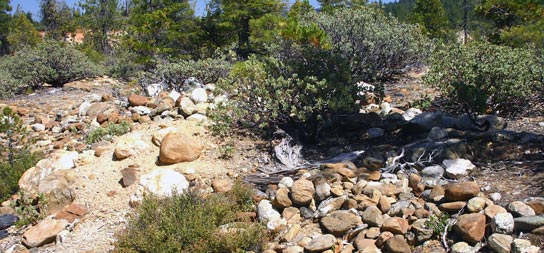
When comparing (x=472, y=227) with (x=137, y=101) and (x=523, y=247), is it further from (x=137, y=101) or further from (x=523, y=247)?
(x=137, y=101)

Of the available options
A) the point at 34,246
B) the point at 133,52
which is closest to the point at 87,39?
the point at 133,52

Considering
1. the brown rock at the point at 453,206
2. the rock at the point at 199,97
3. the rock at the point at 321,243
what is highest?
the rock at the point at 199,97


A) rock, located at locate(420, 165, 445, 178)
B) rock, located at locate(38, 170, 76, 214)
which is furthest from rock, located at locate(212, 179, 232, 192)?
rock, located at locate(420, 165, 445, 178)

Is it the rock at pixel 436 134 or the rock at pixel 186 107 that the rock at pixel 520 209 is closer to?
the rock at pixel 436 134

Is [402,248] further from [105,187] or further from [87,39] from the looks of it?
[87,39]

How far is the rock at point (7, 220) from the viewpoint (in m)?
5.00

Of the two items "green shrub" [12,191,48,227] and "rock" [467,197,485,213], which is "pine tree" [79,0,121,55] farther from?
"rock" [467,197,485,213]

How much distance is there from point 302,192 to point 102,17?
2483 cm

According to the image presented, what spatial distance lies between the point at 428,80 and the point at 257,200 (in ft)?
10.8

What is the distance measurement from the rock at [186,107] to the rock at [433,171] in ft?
12.4

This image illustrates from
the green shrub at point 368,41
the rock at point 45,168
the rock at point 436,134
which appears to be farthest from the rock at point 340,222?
the green shrub at point 368,41

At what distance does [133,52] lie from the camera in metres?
14.5

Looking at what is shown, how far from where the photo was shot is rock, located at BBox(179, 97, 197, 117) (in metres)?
7.02

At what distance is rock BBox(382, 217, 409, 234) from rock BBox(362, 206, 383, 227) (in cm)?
9
